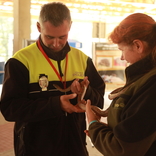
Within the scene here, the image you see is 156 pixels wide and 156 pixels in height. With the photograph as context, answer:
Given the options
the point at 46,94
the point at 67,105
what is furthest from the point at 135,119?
the point at 46,94

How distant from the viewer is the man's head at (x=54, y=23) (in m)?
1.59

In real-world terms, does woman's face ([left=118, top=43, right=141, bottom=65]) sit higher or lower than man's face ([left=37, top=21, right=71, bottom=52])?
lower

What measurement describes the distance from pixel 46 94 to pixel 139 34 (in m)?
0.82

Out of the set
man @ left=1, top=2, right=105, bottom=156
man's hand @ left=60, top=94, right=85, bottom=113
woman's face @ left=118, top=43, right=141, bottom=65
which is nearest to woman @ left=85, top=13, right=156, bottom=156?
woman's face @ left=118, top=43, right=141, bottom=65

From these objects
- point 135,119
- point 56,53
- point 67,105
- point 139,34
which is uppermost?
point 139,34

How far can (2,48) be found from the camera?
18.5ft

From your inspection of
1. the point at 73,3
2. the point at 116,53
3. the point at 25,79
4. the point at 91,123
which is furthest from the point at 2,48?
the point at 91,123

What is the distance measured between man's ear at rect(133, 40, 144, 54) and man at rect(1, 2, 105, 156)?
1.82 ft

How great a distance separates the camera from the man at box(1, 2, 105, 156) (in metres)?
1.55

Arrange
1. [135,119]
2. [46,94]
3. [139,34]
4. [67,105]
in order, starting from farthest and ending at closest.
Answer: [46,94] → [67,105] → [139,34] → [135,119]

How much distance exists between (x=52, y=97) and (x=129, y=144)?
73cm

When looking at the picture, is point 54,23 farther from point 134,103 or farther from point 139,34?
point 134,103

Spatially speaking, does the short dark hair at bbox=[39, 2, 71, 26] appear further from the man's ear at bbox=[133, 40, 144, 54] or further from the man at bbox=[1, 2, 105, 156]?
the man's ear at bbox=[133, 40, 144, 54]

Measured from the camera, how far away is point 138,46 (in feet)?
3.61
